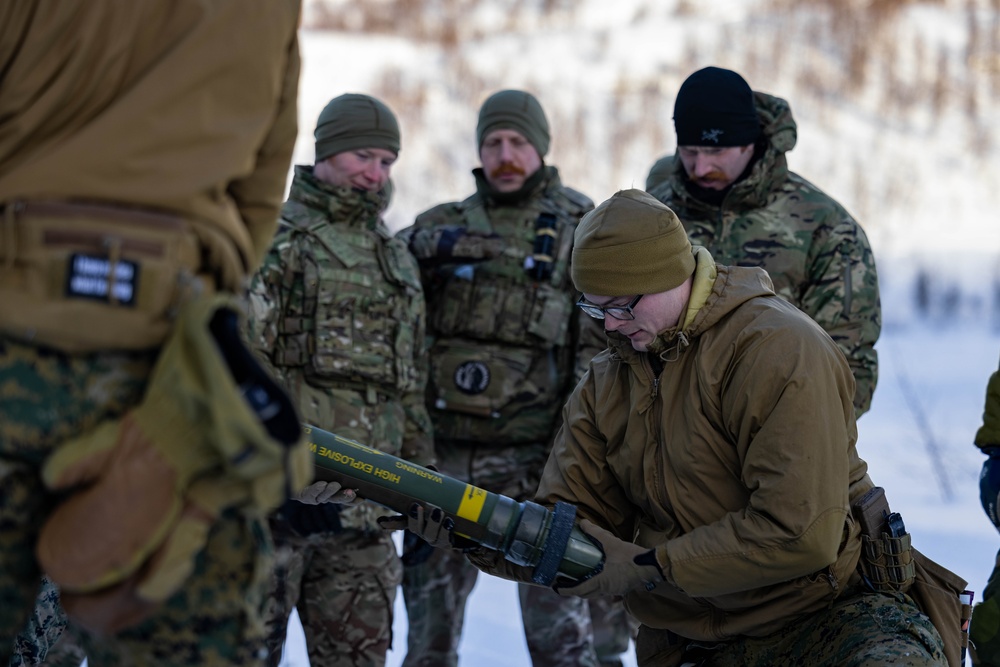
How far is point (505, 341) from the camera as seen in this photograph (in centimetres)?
477

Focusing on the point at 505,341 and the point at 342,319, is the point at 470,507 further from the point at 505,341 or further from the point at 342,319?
the point at 505,341

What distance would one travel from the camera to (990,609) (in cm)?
315

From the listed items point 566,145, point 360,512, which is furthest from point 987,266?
point 360,512

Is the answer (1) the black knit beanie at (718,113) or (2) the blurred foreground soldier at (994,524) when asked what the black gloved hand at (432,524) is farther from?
(1) the black knit beanie at (718,113)

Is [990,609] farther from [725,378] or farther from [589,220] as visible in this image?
[589,220]

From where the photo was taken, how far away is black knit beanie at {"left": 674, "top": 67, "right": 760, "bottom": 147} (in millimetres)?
4266

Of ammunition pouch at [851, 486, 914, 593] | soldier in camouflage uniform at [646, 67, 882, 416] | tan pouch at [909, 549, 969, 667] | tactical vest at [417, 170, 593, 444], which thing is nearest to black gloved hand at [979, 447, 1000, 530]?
tan pouch at [909, 549, 969, 667]

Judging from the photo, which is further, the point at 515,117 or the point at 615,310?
the point at 515,117

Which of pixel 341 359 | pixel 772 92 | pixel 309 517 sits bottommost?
pixel 309 517

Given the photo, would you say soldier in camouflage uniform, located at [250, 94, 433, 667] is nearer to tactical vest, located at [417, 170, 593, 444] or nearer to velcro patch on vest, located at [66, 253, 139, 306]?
tactical vest, located at [417, 170, 593, 444]

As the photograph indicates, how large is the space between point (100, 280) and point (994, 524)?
2.74m

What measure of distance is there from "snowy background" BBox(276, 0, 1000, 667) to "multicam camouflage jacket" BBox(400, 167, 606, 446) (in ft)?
28.6

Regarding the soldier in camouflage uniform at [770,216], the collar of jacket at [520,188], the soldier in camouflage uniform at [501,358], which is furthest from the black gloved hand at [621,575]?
the collar of jacket at [520,188]

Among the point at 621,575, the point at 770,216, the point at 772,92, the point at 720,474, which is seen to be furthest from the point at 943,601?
the point at 772,92
